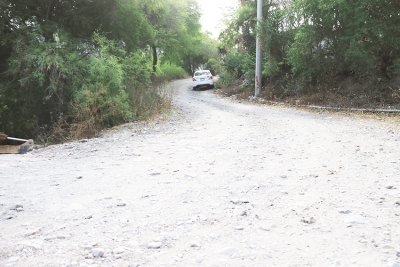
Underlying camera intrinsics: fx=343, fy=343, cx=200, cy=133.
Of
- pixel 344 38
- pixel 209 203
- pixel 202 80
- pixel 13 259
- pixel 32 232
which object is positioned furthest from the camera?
pixel 202 80

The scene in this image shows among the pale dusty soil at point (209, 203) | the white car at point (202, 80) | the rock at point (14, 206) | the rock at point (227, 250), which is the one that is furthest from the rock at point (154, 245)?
the white car at point (202, 80)

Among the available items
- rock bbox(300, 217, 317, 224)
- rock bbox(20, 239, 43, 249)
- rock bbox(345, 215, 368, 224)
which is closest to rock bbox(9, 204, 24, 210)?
rock bbox(20, 239, 43, 249)

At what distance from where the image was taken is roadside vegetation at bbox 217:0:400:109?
12.7 meters

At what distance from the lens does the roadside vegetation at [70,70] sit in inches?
429

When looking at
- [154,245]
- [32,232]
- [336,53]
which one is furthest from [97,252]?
[336,53]

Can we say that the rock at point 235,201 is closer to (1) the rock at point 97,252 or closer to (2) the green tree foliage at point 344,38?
(1) the rock at point 97,252

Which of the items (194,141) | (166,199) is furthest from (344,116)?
(166,199)

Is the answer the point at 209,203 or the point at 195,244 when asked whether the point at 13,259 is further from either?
the point at 209,203

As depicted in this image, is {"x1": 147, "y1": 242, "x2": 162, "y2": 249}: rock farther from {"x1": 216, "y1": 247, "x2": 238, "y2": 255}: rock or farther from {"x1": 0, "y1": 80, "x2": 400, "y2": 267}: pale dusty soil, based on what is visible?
{"x1": 216, "y1": 247, "x2": 238, "y2": 255}: rock

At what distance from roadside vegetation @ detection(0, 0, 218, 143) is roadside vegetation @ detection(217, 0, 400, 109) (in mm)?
6769

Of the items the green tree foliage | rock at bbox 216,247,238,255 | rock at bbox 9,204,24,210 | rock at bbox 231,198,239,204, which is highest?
the green tree foliage

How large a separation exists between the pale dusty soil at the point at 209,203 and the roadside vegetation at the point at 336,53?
19.5 feet

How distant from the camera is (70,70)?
11.2 meters

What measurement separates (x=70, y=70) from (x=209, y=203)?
28.5 feet
